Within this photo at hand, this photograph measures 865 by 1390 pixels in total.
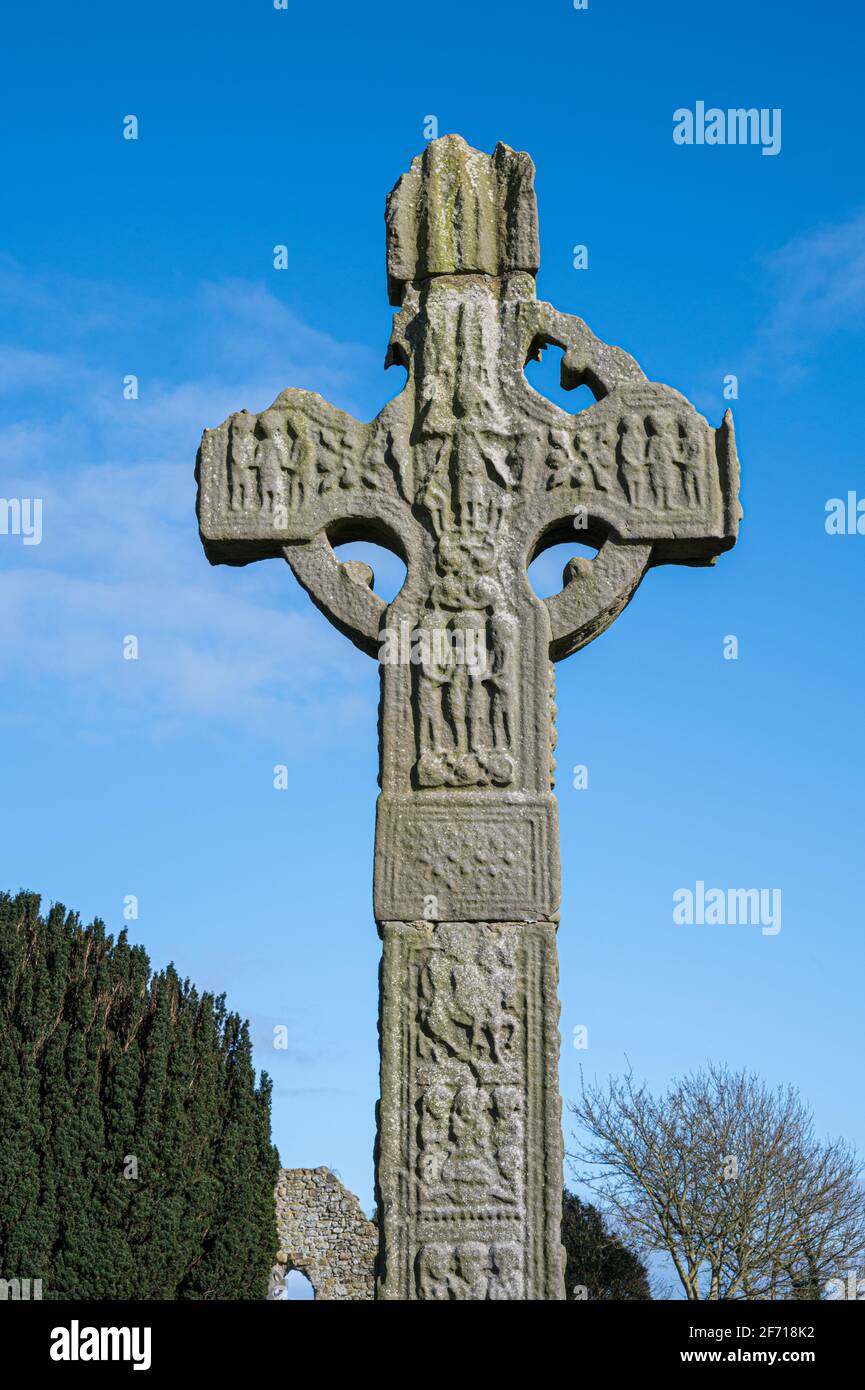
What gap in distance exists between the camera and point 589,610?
548 centimetres

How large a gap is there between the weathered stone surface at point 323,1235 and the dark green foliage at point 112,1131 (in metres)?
6.18

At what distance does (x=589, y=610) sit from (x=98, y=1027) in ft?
49.4

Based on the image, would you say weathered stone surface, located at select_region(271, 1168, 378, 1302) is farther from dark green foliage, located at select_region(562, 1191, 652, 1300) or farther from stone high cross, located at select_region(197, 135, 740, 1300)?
stone high cross, located at select_region(197, 135, 740, 1300)

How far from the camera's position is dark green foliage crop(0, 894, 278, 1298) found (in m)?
17.6

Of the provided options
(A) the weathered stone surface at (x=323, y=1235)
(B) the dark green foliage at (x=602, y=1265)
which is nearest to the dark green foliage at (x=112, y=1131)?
(A) the weathered stone surface at (x=323, y=1235)

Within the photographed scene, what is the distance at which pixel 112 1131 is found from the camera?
1864cm

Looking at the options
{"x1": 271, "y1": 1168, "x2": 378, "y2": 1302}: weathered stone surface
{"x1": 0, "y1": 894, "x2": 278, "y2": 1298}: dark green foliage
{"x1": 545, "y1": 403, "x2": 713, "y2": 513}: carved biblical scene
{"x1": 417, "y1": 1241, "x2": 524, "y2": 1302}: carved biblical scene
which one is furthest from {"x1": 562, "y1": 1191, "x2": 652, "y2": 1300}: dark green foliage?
{"x1": 545, "y1": 403, "x2": 713, "y2": 513}: carved biblical scene

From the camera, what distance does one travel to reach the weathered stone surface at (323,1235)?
2741 centimetres

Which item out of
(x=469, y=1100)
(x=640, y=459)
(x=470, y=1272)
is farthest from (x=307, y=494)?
(x=470, y=1272)

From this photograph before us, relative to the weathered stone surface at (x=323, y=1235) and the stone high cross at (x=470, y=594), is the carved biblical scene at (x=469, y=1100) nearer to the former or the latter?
the stone high cross at (x=470, y=594)

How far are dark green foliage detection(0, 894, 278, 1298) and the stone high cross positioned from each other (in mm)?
13864

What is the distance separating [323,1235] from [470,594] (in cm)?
2484

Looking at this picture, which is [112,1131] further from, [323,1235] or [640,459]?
[640,459]
